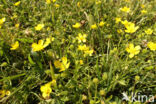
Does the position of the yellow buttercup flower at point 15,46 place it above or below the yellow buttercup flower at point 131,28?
below

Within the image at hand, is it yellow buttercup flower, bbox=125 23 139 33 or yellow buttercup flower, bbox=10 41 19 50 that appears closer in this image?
yellow buttercup flower, bbox=10 41 19 50

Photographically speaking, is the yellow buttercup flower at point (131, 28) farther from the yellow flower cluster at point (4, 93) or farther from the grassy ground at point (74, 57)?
the yellow flower cluster at point (4, 93)

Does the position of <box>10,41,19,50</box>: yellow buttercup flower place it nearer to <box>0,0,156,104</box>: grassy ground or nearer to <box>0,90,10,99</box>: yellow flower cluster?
<box>0,0,156,104</box>: grassy ground

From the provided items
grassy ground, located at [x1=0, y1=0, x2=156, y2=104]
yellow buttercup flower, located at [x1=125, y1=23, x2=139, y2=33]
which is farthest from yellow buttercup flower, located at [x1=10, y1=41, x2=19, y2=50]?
yellow buttercup flower, located at [x1=125, y1=23, x2=139, y2=33]

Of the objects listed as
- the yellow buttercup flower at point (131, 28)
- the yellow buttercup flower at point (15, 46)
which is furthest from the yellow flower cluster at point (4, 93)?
the yellow buttercup flower at point (131, 28)

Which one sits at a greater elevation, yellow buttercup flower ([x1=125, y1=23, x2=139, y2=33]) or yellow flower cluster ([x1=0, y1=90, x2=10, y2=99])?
yellow buttercup flower ([x1=125, y1=23, x2=139, y2=33])

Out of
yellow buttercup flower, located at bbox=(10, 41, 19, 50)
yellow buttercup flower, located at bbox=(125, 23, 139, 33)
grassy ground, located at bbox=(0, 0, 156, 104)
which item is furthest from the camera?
yellow buttercup flower, located at bbox=(125, 23, 139, 33)

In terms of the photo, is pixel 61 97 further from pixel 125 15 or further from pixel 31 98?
pixel 125 15

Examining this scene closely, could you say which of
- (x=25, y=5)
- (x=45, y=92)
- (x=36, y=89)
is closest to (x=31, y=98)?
(x=36, y=89)

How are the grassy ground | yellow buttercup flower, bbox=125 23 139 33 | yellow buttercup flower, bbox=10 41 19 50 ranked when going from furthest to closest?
yellow buttercup flower, bbox=125 23 139 33 → yellow buttercup flower, bbox=10 41 19 50 → the grassy ground
